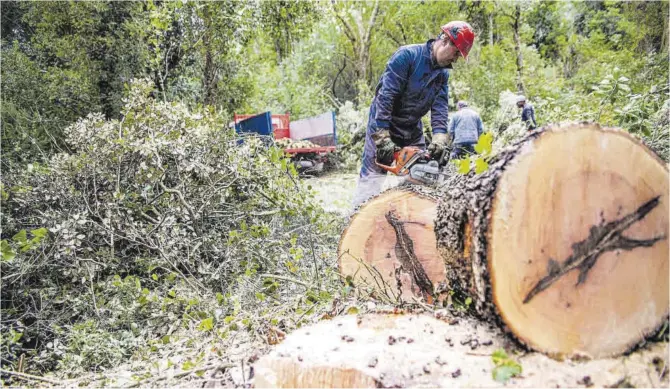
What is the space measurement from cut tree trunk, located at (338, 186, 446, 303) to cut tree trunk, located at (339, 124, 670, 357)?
3.16ft

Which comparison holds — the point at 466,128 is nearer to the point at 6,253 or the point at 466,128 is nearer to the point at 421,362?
the point at 421,362

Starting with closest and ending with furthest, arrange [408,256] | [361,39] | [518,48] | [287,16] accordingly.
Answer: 1. [408,256]
2. [287,16]
3. [518,48]
4. [361,39]

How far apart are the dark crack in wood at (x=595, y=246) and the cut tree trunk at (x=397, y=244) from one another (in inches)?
40.1

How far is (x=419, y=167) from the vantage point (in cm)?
295

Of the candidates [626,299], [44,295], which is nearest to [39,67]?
[44,295]

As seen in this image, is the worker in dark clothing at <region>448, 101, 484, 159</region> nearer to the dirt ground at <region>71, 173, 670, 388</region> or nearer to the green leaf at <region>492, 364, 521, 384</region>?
the dirt ground at <region>71, 173, 670, 388</region>

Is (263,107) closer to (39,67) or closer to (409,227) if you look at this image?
(39,67)

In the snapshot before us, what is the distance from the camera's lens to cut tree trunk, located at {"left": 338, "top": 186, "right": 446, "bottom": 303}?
2.25m

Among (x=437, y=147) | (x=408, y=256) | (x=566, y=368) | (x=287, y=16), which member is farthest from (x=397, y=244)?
(x=287, y=16)

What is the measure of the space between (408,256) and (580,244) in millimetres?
1117

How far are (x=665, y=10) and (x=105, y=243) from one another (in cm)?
1573

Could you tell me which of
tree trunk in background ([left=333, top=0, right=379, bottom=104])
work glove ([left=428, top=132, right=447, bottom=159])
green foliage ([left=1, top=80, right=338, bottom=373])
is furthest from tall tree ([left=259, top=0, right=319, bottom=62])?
tree trunk in background ([left=333, top=0, right=379, bottom=104])

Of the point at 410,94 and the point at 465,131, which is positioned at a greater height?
the point at 410,94

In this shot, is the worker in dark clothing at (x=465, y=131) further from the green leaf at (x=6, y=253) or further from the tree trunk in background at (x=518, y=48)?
the tree trunk in background at (x=518, y=48)
